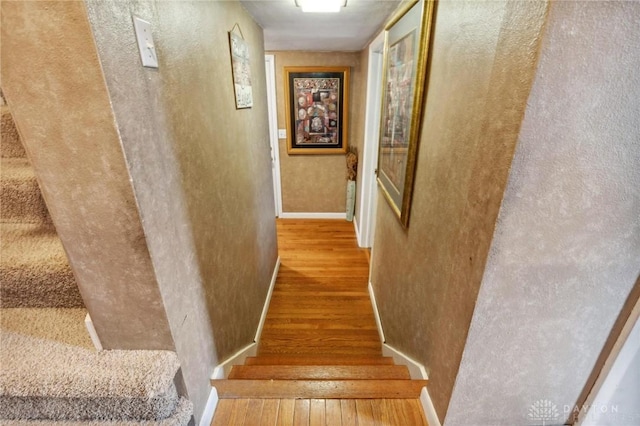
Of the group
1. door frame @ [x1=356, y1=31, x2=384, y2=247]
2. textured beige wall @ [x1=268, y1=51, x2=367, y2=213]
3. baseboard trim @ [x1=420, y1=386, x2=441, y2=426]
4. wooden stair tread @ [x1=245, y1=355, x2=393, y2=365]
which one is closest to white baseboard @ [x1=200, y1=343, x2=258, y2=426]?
wooden stair tread @ [x1=245, y1=355, x2=393, y2=365]

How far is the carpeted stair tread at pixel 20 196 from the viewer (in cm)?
111

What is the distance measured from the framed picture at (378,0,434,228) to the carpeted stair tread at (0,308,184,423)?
1.19 meters

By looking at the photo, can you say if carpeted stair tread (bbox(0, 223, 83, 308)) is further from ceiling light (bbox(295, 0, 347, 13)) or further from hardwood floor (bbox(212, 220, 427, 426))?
ceiling light (bbox(295, 0, 347, 13))

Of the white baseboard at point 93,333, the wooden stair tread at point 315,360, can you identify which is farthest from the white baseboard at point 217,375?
the white baseboard at point 93,333

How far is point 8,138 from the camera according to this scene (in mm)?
1217

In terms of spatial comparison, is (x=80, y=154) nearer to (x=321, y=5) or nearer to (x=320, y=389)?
(x=320, y=389)

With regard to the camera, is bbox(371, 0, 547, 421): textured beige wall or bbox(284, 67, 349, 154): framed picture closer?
bbox(371, 0, 547, 421): textured beige wall

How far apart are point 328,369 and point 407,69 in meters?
1.56

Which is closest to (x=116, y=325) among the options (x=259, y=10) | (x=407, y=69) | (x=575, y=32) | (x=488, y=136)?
(x=488, y=136)

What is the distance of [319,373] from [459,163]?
123 cm

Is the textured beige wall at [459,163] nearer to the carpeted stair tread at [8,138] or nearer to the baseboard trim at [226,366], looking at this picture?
the baseboard trim at [226,366]

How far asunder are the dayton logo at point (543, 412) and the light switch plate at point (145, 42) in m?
1.58

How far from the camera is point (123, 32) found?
0.68 m

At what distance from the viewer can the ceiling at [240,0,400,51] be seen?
1.75 meters
